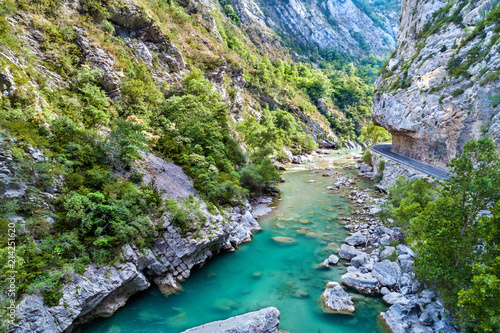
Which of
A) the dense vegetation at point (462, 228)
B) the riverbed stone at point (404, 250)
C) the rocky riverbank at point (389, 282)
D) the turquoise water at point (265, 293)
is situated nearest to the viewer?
the dense vegetation at point (462, 228)

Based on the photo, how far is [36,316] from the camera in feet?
26.2

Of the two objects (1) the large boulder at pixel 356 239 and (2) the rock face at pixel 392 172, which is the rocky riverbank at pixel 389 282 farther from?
(2) the rock face at pixel 392 172

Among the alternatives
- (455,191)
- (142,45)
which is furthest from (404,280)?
(142,45)

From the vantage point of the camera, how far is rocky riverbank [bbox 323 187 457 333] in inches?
380

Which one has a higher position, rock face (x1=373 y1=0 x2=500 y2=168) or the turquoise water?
rock face (x1=373 y1=0 x2=500 y2=168)

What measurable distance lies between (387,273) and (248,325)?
28.0 feet

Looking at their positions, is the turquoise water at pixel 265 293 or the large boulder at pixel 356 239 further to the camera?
the large boulder at pixel 356 239

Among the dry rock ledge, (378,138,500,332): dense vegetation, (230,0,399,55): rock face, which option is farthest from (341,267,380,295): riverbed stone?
(230,0,399,55): rock face

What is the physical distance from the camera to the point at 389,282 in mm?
12328

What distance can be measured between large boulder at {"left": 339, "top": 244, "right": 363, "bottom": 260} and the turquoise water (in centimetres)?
90

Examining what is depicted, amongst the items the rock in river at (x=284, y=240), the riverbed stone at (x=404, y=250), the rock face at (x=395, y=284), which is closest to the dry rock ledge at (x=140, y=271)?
the rock in river at (x=284, y=240)

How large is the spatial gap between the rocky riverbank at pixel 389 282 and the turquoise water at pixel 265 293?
59cm

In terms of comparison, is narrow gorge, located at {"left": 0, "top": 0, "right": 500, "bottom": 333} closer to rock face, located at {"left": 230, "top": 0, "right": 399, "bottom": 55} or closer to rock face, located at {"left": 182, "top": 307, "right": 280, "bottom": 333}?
rock face, located at {"left": 182, "top": 307, "right": 280, "bottom": 333}

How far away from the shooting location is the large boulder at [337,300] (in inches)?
438
